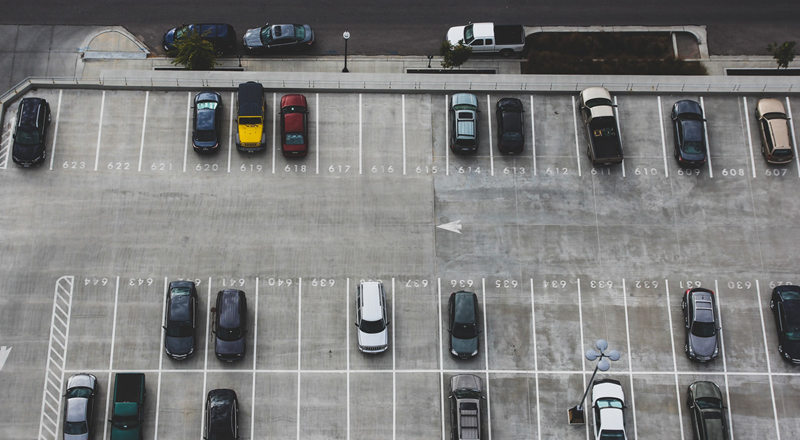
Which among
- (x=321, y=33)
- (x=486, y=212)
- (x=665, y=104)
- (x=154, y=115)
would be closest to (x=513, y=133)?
(x=486, y=212)

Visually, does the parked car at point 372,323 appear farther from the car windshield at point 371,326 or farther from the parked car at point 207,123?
the parked car at point 207,123

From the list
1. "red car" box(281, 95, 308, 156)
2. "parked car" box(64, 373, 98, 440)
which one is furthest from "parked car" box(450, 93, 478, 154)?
"parked car" box(64, 373, 98, 440)

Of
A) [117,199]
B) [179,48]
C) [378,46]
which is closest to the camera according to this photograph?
[117,199]

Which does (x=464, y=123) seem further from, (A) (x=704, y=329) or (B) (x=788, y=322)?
(B) (x=788, y=322)

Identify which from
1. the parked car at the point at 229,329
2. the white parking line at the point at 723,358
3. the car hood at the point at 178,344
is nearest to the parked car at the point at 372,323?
the parked car at the point at 229,329

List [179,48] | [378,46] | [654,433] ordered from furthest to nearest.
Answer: [378,46] → [179,48] → [654,433]

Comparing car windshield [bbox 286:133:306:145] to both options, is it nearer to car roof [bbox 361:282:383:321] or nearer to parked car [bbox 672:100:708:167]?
car roof [bbox 361:282:383:321]

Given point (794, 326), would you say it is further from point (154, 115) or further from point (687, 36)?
point (154, 115)
